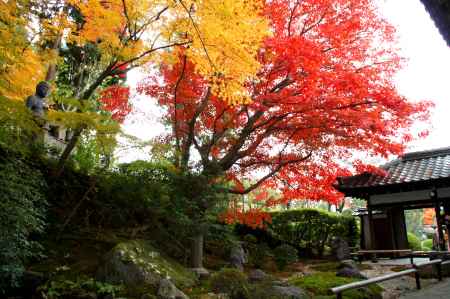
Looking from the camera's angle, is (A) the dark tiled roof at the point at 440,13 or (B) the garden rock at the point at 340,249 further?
(B) the garden rock at the point at 340,249

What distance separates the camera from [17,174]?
231 inches

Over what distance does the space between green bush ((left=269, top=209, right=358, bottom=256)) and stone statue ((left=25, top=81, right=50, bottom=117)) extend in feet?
37.2

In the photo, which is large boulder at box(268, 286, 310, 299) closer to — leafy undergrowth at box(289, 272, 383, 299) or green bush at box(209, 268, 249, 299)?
green bush at box(209, 268, 249, 299)

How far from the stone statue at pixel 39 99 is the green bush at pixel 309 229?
11345 millimetres

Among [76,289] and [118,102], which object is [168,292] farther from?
[118,102]

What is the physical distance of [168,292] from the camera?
19.1ft

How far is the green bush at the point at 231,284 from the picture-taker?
21.4ft

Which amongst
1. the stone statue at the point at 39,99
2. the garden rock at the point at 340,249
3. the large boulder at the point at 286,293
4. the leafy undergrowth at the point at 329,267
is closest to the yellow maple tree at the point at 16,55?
the stone statue at the point at 39,99

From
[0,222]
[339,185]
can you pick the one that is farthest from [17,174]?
[339,185]

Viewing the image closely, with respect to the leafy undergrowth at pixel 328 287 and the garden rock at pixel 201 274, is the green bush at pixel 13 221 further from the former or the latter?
the leafy undergrowth at pixel 328 287

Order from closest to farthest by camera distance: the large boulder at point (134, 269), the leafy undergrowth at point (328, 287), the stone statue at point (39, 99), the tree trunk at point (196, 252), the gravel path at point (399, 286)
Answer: the large boulder at point (134, 269) < the leafy undergrowth at point (328, 287) < the stone statue at point (39, 99) < the gravel path at point (399, 286) < the tree trunk at point (196, 252)

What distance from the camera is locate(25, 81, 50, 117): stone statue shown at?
8117 millimetres

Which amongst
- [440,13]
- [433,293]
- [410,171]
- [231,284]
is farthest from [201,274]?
[410,171]

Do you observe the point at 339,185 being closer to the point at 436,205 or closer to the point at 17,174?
the point at 436,205
